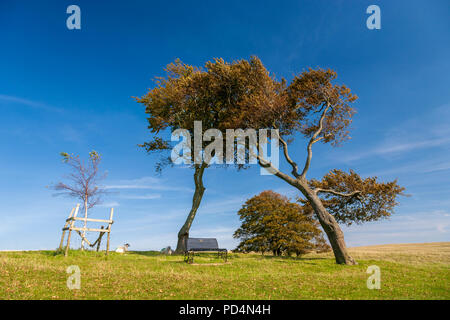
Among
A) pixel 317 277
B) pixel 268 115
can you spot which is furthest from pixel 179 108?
pixel 317 277

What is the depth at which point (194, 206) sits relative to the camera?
2444 centimetres

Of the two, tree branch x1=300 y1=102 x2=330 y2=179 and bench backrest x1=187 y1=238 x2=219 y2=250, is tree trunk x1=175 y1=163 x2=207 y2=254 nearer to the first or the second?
bench backrest x1=187 y1=238 x2=219 y2=250

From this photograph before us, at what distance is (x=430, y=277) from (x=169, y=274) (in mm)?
12650

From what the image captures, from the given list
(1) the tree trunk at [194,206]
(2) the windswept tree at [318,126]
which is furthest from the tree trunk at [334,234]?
(1) the tree trunk at [194,206]

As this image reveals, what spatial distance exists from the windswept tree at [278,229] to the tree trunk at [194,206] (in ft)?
17.1

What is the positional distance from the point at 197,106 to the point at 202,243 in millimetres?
12357

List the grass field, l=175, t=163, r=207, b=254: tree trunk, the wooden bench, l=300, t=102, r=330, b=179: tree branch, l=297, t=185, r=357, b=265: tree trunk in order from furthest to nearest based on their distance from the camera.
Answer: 1. l=175, t=163, r=207, b=254: tree trunk
2. l=300, t=102, r=330, b=179: tree branch
3. l=297, t=185, r=357, b=265: tree trunk
4. the wooden bench
5. the grass field

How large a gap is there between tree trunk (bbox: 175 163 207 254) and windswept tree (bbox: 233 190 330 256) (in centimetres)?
521

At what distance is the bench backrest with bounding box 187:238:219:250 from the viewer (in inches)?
671

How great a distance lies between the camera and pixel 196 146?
24.7 metres

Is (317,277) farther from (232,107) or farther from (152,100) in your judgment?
(152,100)

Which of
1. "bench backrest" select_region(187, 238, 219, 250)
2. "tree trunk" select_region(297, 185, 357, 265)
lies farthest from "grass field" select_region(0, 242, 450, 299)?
"bench backrest" select_region(187, 238, 219, 250)

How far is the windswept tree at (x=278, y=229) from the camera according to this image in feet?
79.0

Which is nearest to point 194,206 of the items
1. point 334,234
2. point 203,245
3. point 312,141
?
point 203,245
